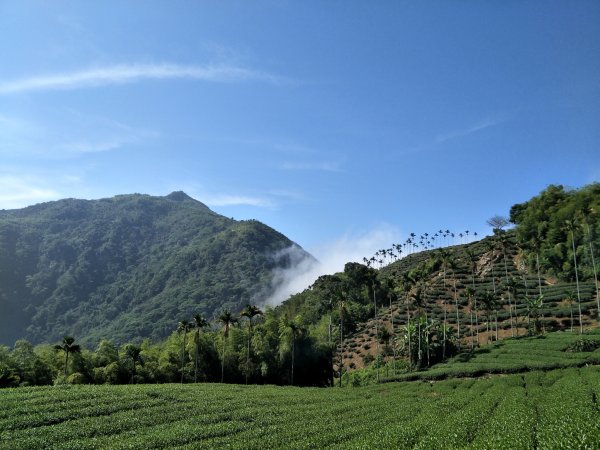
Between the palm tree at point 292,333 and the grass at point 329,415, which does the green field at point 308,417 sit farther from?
the palm tree at point 292,333

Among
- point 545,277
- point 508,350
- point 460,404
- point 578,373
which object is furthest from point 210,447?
point 545,277

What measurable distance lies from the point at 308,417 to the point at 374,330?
308 ft

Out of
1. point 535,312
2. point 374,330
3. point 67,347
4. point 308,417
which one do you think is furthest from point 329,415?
point 374,330

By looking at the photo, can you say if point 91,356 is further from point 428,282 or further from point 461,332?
point 428,282

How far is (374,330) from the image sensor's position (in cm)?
14488

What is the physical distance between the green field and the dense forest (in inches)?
959

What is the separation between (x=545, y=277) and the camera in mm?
148000

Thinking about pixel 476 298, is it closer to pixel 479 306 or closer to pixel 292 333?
pixel 479 306

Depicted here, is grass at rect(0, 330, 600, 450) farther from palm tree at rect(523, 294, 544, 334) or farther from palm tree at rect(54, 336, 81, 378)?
palm tree at rect(523, 294, 544, 334)

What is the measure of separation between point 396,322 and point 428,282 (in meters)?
34.5

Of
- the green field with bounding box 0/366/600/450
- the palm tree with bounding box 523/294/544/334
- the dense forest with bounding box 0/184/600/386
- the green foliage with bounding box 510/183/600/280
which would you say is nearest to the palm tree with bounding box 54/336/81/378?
the dense forest with bounding box 0/184/600/386

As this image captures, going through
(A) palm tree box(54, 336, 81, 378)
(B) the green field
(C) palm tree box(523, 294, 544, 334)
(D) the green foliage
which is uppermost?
(D) the green foliage

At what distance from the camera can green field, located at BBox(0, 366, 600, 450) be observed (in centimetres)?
3675

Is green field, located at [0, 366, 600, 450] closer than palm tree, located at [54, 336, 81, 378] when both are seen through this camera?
Yes
